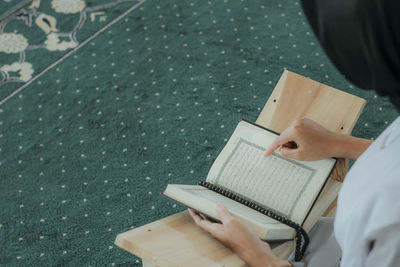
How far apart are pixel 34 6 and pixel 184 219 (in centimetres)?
150

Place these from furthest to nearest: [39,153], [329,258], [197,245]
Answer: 1. [39,153]
2. [329,258]
3. [197,245]

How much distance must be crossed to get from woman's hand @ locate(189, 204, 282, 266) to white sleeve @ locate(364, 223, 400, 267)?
18 cm

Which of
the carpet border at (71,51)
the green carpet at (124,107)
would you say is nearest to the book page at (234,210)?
the green carpet at (124,107)

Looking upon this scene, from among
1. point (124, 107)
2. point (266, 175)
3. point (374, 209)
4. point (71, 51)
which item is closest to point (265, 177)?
point (266, 175)

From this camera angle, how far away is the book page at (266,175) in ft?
2.98

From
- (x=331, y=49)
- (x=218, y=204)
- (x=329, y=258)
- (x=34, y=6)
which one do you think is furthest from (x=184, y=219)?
(x=34, y=6)

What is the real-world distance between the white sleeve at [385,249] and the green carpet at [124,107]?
34.3 inches

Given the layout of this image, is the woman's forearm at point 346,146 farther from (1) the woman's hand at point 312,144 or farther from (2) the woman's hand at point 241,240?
(2) the woman's hand at point 241,240

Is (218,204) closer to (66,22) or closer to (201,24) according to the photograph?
(201,24)

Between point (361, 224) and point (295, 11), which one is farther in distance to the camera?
point (295, 11)

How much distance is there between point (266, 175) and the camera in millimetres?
941

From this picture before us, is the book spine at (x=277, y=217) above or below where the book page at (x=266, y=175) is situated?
below

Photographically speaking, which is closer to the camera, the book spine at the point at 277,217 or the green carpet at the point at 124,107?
the book spine at the point at 277,217

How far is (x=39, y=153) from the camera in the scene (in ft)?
5.43
